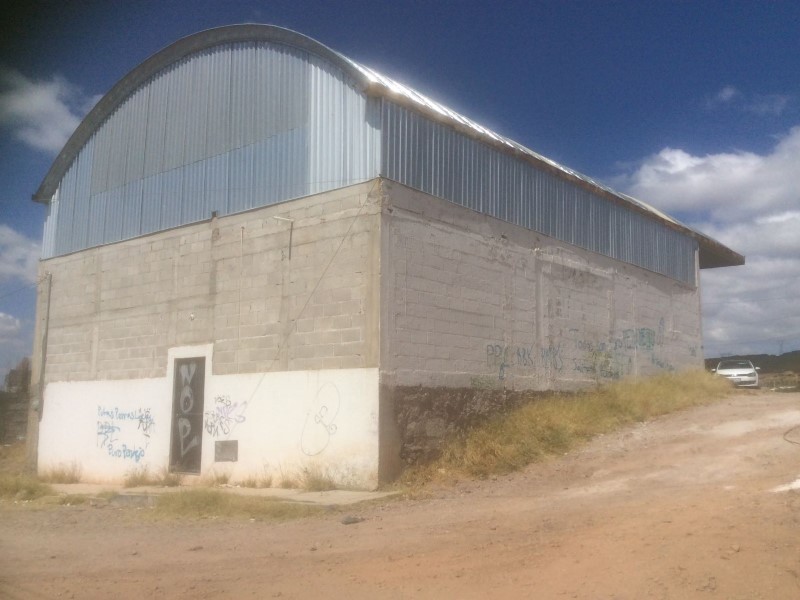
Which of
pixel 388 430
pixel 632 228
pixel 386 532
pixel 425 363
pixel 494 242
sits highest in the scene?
pixel 632 228

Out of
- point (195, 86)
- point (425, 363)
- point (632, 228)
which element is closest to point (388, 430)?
point (425, 363)

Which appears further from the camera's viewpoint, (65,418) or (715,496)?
(65,418)

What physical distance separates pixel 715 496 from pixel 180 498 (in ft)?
25.2

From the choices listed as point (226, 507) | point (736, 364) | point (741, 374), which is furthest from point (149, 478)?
point (736, 364)

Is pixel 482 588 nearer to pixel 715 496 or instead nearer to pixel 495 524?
pixel 495 524

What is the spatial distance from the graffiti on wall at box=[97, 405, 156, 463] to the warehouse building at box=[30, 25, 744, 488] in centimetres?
5

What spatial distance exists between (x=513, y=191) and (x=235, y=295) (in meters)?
6.50

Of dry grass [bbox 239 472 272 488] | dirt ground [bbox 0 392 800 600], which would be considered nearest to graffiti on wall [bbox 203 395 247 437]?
dry grass [bbox 239 472 272 488]

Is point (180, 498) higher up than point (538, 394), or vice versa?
point (538, 394)

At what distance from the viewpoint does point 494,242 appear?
53.7 ft

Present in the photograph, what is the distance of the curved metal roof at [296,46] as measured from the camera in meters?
14.6

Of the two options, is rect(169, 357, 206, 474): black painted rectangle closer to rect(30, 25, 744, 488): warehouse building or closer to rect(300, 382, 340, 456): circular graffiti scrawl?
rect(30, 25, 744, 488): warehouse building

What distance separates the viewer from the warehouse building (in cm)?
1389

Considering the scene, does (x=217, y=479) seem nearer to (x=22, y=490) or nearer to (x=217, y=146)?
(x=22, y=490)
